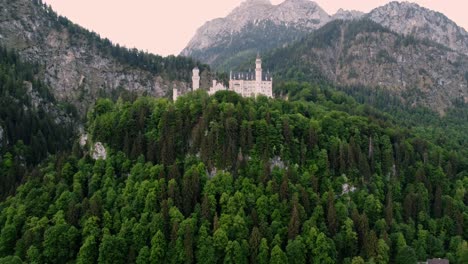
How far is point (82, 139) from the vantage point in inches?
4798

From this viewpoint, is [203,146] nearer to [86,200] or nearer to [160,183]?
[160,183]

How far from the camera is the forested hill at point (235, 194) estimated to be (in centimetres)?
8775

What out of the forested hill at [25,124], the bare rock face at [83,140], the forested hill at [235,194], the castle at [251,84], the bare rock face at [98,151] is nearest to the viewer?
the forested hill at [235,194]

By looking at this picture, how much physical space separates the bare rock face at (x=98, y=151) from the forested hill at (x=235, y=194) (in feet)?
4.45

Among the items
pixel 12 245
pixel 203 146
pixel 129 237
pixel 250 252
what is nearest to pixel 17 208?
pixel 12 245

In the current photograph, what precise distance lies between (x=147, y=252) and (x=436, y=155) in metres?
80.0

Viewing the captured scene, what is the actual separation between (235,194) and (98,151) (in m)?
35.1

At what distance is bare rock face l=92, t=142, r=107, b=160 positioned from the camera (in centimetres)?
11056

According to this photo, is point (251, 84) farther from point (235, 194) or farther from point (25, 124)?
point (25, 124)

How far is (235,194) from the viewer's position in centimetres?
9662

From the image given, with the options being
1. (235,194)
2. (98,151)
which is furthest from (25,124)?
(235,194)

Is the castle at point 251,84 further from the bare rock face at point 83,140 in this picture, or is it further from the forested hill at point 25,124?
the forested hill at point 25,124

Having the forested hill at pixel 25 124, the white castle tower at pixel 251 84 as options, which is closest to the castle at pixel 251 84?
the white castle tower at pixel 251 84

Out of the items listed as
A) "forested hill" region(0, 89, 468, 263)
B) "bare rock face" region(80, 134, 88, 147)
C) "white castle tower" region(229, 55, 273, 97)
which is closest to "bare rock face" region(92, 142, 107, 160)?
"forested hill" region(0, 89, 468, 263)
